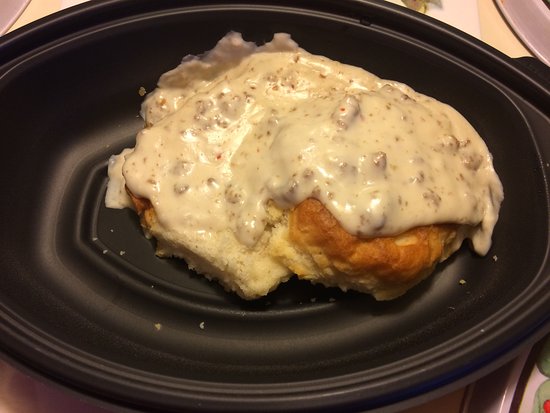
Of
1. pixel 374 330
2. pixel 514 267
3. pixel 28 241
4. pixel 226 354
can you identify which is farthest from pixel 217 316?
pixel 514 267

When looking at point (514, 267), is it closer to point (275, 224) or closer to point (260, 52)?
point (275, 224)

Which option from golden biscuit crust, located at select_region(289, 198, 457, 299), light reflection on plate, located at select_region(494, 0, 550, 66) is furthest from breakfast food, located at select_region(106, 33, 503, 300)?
light reflection on plate, located at select_region(494, 0, 550, 66)

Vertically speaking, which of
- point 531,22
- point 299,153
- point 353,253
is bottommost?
point 353,253

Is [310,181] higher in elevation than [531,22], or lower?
lower

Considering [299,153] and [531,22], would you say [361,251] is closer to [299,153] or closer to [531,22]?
[299,153]

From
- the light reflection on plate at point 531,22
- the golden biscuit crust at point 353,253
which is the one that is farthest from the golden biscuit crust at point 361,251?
the light reflection on plate at point 531,22

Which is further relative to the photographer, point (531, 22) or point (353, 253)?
point (531, 22)

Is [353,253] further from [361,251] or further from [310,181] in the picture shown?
[310,181]

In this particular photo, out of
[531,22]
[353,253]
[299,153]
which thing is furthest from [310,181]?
[531,22]

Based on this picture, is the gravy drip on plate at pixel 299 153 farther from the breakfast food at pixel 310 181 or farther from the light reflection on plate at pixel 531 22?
the light reflection on plate at pixel 531 22
